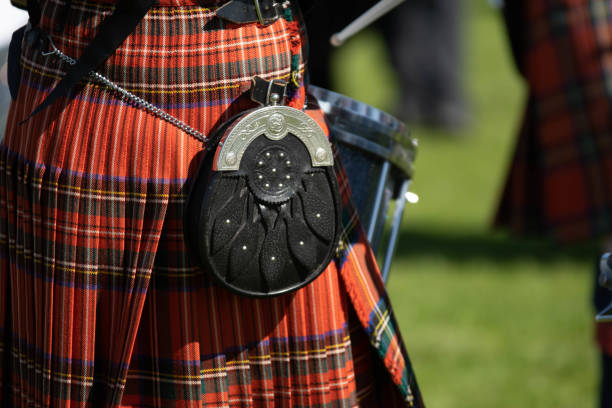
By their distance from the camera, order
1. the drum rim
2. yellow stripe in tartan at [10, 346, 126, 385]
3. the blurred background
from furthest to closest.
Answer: the blurred background < the drum rim < yellow stripe in tartan at [10, 346, 126, 385]

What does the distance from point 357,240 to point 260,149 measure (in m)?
0.30

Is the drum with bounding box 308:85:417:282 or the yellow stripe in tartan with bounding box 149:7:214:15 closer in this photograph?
the yellow stripe in tartan with bounding box 149:7:214:15

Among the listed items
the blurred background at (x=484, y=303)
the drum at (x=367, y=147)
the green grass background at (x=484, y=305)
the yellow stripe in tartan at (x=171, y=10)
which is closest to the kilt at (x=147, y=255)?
the yellow stripe in tartan at (x=171, y=10)

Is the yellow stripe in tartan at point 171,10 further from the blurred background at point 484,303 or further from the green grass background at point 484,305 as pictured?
the green grass background at point 484,305

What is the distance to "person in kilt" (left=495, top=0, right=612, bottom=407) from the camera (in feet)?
4.96

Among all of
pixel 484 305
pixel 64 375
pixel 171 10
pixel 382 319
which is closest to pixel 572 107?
pixel 382 319

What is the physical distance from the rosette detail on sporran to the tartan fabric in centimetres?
46

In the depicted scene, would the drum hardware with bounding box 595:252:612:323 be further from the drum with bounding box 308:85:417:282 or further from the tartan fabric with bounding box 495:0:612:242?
the drum with bounding box 308:85:417:282

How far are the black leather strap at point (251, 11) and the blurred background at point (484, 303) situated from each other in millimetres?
483

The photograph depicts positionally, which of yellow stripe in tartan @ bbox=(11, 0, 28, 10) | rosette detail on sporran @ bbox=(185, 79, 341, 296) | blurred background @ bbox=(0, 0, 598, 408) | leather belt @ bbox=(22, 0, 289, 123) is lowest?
blurred background @ bbox=(0, 0, 598, 408)

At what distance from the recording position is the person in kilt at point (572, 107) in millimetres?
1511

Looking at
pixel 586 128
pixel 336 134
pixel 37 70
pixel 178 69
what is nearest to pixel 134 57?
pixel 178 69

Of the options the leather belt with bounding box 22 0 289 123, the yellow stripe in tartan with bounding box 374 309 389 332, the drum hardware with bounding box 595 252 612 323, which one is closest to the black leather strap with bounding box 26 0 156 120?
the leather belt with bounding box 22 0 289 123

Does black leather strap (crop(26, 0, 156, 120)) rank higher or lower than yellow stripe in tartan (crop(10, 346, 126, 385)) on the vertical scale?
higher
